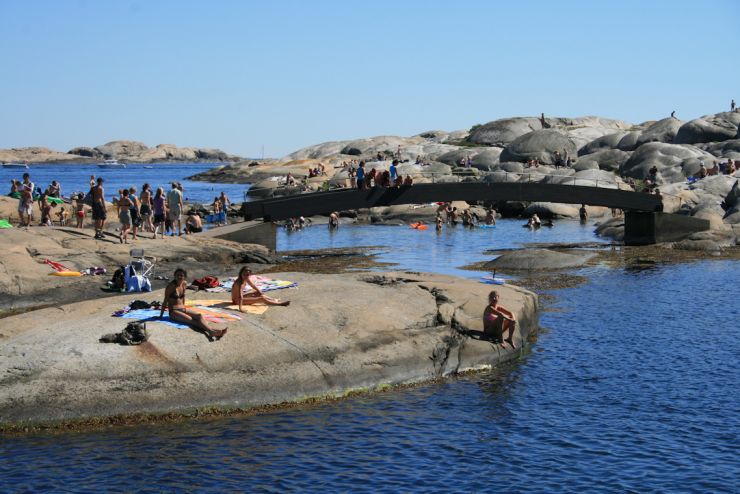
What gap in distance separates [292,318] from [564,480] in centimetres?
866

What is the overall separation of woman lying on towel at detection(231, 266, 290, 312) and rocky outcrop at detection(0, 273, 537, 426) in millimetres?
431

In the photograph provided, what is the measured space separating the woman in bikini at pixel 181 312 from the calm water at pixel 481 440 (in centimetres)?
228

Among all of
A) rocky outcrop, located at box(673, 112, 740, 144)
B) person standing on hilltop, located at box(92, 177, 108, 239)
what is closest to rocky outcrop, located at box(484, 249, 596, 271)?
person standing on hilltop, located at box(92, 177, 108, 239)

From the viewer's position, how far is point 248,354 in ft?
71.2

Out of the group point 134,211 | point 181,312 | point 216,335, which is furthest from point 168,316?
point 134,211

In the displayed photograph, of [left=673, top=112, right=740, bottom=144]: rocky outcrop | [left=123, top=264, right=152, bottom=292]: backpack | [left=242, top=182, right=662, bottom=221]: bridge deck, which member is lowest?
[left=123, top=264, right=152, bottom=292]: backpack

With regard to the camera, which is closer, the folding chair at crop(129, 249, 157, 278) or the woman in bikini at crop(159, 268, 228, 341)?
the woman in bikini at crop(159, 268, 228, 341)

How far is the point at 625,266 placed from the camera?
4431 centimetres

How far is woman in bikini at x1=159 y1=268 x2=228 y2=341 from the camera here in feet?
71.4

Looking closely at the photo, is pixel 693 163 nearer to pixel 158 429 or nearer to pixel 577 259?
pixel 577 259

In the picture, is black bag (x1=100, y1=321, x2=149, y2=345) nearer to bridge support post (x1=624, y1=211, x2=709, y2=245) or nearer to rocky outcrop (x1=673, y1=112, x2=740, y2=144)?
bridge support post (x1=624, y1=211, x2=709, y2=245)

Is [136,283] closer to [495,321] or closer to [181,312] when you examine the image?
[181,312]

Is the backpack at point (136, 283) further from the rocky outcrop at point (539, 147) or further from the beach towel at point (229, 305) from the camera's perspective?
the rocky outcrop at point (539, 147)

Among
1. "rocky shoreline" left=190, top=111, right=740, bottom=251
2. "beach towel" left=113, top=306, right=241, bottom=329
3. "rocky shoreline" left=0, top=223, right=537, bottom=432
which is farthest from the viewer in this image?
"rocky shoreline" left=190, top=111, right=740, bottom=251
